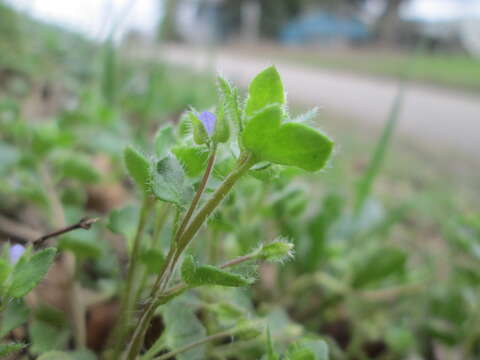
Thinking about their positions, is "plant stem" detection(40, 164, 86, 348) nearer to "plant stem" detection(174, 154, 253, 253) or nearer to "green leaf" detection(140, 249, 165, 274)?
"green leaf" detection(140, 249, 165, 274)

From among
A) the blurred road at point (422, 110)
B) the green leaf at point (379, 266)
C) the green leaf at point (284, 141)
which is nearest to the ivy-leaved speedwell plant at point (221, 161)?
the green leaf at point (284, 141)

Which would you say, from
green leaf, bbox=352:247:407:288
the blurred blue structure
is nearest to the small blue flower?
green leaf, bbox=352:247:407:288

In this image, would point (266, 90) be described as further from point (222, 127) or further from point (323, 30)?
point (323, 30)

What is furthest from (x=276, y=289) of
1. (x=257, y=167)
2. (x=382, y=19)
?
(x=382, y=19)

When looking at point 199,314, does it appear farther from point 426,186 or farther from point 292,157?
point 426,186

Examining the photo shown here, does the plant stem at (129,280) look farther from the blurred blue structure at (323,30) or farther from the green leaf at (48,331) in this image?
the blurred blue structure at (323,30)

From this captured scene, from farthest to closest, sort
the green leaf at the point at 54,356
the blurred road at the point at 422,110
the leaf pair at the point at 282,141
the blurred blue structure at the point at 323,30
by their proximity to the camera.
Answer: the blurred blue structure at the point at 323,30 → the blurred road at the point at 422,110 → the green leaf at the point at 54,356 → the leaf pair at the point at 282,141

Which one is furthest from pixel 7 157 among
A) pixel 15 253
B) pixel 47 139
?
pixel 15 253
